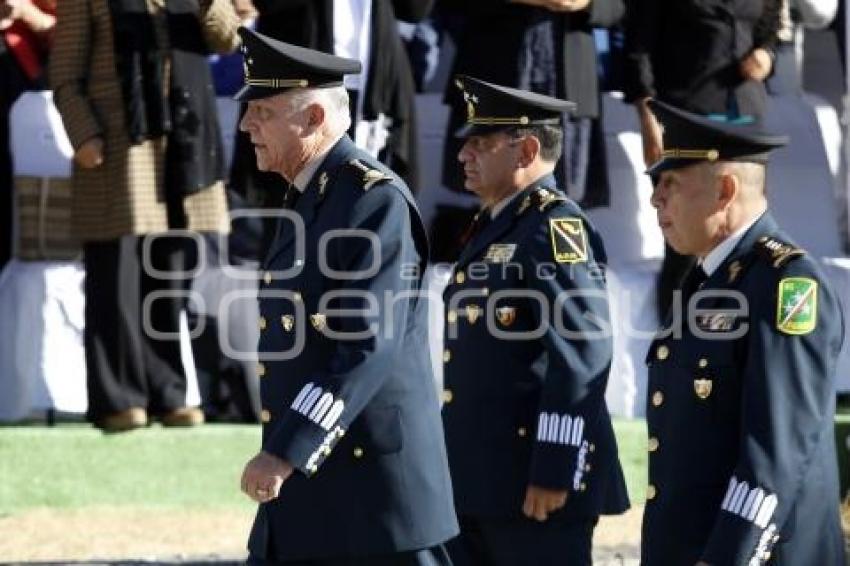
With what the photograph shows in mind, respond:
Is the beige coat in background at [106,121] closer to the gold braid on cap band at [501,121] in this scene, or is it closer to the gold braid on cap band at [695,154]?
the gold braid on cap band at [501,121]

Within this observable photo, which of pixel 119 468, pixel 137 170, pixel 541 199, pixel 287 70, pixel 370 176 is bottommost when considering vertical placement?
pixel 119 468

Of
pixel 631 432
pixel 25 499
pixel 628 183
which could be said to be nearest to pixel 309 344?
pixel 25 499

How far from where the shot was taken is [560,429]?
586cm

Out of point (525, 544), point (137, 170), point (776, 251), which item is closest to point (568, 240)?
point (525, 544)

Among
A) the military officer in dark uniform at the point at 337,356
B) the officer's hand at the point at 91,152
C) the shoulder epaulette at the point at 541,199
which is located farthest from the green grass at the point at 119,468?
the military officer in dark uniform at the point at 337,356

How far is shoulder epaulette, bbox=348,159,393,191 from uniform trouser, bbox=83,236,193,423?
3361 mm

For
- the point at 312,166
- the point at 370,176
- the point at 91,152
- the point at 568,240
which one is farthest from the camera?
the point at 91,152

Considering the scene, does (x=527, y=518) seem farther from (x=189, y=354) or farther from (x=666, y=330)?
(x=189, y=354)

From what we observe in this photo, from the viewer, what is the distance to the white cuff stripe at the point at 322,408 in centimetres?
486

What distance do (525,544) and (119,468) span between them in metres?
2.70

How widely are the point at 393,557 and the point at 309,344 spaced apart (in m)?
0.51

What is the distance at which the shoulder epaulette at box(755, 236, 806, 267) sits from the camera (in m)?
4.65

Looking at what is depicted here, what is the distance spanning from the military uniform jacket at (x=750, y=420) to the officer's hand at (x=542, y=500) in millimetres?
954

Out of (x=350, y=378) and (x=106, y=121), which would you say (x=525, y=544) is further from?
(x=106, y=121)
